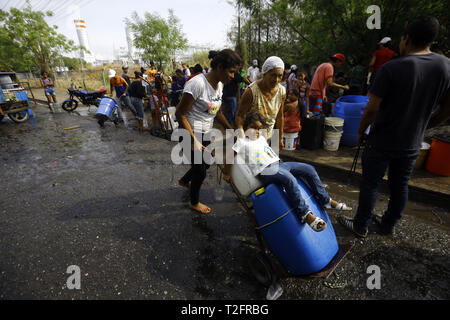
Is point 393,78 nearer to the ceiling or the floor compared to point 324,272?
nearer to the ceiling

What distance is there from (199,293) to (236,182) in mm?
1101

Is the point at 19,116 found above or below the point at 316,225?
above

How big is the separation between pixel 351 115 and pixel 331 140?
2.42ft

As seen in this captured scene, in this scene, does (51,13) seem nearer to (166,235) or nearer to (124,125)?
(124,125)

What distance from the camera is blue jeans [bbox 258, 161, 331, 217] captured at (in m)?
1.89

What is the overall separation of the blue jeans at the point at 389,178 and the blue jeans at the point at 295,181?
0.62 m

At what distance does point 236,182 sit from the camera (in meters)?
2.06

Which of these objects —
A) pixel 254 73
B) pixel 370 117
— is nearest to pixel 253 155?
pixel 370 117

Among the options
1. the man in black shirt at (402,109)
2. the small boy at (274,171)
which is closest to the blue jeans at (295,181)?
the small boy at (274,171)

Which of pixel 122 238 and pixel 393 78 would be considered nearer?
pixel 393 78

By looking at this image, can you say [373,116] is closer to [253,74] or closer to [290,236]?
[290,236]

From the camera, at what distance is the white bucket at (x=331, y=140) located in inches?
187

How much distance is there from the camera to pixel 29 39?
22688mm
